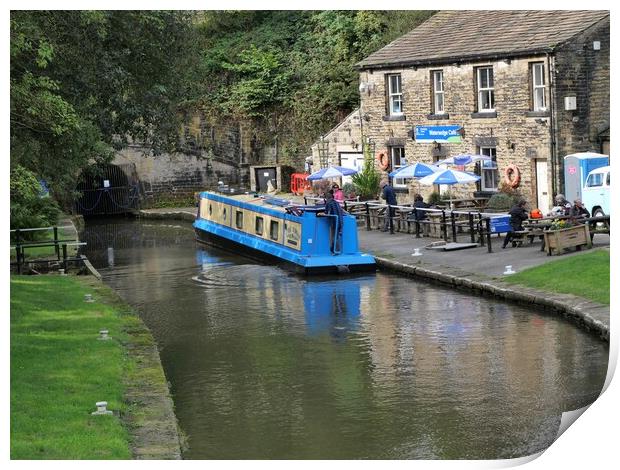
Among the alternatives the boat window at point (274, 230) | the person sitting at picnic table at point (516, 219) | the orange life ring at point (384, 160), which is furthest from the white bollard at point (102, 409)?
the orange life ring at point (384, 160)

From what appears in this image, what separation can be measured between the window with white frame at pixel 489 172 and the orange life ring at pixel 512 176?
65 centimetres

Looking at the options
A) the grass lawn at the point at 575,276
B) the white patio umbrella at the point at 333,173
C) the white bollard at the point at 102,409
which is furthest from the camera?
the white patio umbrella at the point at 333,173

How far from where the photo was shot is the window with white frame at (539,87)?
1117 inches


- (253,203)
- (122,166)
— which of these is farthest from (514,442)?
(122,166)

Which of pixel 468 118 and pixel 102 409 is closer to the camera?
pixel 102 409

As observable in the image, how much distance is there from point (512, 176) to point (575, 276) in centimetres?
1003

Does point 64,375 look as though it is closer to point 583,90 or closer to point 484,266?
point 484,266

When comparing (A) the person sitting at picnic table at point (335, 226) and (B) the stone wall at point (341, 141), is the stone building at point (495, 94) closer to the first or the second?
(B) the stone wall at point (341, 141)

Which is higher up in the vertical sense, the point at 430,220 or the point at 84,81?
the point at 84,81

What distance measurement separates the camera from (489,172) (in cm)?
3031

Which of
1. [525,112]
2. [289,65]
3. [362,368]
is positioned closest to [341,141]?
[289,65]

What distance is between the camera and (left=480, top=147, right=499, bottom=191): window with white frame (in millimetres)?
30062

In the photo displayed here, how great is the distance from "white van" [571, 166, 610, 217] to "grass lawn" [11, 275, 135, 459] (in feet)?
35.5

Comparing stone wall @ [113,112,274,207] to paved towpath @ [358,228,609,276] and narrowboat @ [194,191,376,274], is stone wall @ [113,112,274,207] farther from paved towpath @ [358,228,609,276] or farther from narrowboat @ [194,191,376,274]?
paved towpath @ [358,228,609,276]
